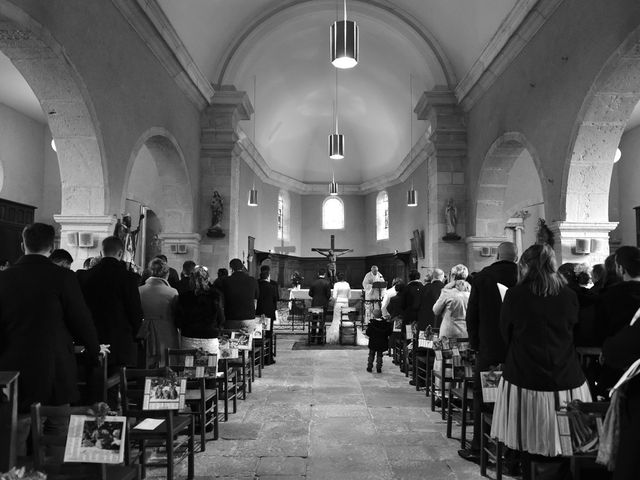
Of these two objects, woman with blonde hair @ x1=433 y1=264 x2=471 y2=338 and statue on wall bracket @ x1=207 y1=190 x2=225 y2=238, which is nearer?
woman with blonde hair @ x1=433 y1=264 x2=471 y2=338

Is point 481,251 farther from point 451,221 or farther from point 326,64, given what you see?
point 326,64

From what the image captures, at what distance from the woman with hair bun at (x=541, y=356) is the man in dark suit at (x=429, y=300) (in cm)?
398

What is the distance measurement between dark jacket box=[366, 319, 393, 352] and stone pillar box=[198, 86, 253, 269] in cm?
544

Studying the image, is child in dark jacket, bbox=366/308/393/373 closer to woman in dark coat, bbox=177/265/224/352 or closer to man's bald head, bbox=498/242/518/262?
woman in dark coat, bbox=177/265/224/352

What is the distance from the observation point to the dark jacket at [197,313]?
5336mm

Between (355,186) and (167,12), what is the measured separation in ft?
49.9

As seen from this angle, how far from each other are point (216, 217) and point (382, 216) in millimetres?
11310

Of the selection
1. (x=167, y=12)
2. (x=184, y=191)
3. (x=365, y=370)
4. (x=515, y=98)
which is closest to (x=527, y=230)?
(x=515, y=98)

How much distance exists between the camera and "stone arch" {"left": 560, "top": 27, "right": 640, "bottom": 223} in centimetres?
675

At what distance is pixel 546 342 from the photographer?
10.8 feet

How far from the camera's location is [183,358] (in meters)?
4.84

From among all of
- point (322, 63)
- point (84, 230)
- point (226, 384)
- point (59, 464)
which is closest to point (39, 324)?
point (59, 464)

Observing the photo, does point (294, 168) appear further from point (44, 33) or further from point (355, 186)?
point (44, 33)

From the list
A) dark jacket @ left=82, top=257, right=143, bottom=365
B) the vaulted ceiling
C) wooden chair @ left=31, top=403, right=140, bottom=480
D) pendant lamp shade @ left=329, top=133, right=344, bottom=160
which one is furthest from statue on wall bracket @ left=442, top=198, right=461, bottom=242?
wooden chair @ left=31, top=403, right=140, bottom=480
